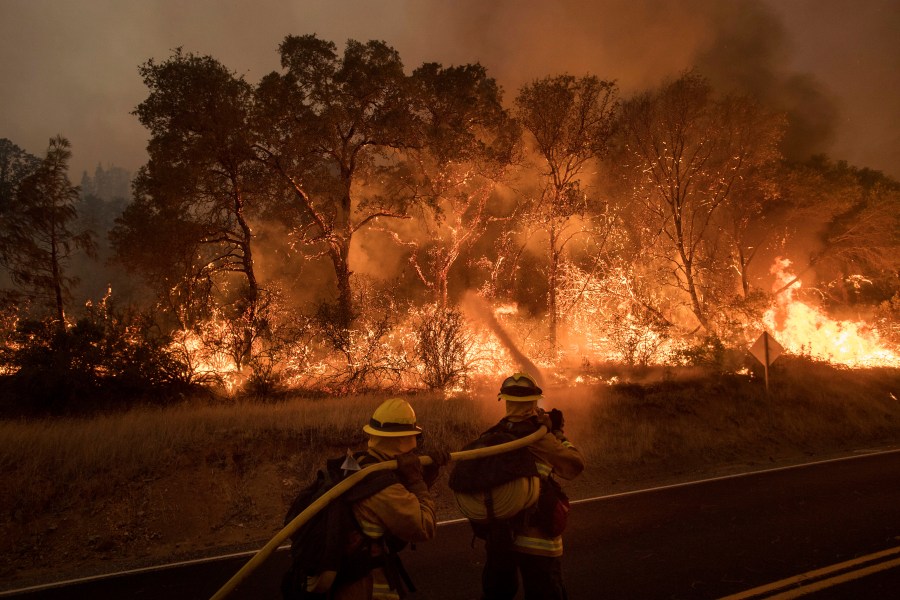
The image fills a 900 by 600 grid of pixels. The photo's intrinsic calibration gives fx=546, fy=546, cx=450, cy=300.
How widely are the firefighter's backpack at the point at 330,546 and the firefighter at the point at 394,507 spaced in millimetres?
61

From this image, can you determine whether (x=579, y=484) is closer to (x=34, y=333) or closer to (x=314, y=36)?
(x=34, y=333)

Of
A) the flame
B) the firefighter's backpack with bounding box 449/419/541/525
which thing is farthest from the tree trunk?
the firefighter's backpack with bounding box 449/419/541/525

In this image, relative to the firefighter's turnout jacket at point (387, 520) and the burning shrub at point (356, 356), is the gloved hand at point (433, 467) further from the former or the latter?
the burning shrub at point (356, 356)

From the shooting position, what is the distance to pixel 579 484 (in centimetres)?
1034

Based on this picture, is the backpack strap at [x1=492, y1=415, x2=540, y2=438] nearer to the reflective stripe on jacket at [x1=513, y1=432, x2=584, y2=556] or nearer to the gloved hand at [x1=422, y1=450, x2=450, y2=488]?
the reflective stripe on jacket at [x1=513, y1=432, x2=584, y2=556]

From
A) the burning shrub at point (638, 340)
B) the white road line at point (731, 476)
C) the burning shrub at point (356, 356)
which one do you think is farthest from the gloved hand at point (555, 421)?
the burning shrub at point (638, 340)

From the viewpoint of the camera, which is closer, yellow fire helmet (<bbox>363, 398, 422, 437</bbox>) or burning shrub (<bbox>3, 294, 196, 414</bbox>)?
yellow fire helmet (<bbox>363, 398, 422, 437</bbox>)

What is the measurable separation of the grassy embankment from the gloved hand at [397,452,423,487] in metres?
5.44

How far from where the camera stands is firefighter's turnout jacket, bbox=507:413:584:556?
12.1 feet

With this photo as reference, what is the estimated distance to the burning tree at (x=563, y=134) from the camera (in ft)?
71.4

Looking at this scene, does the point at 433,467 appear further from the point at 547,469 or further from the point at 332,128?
the point at 332,128

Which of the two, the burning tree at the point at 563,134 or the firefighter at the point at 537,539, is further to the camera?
the burning tree at the point at 563,134

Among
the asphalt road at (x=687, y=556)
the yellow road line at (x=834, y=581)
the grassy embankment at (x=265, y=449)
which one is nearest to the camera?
Answer: the yellow road line at (x=834, y=581)

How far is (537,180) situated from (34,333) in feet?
61.3
